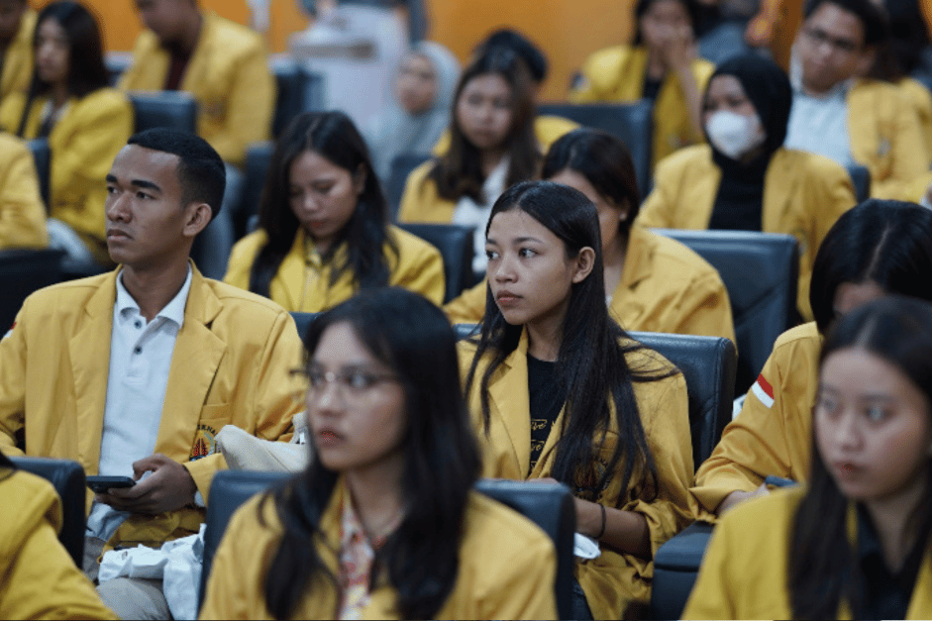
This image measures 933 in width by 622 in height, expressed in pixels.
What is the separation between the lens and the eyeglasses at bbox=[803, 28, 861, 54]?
4.79 metres

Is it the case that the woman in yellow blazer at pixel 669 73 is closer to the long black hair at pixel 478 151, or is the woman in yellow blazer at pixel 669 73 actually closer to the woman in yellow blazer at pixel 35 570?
the long black hair at pixel 478 151

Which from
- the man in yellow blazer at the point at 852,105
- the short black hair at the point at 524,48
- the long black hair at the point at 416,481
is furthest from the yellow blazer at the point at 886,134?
the long black hair at the point at 416,481

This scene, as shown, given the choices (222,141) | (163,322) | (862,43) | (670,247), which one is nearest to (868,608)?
(163,322)

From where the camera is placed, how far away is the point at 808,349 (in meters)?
2.34

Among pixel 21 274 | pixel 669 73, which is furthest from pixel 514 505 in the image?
pixel 669 73

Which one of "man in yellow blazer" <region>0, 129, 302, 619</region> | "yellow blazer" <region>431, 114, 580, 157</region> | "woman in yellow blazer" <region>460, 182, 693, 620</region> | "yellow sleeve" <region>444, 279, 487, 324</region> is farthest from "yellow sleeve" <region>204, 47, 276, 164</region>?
"woman in yellow blazer" <region>460, 182, 693, 620</region>

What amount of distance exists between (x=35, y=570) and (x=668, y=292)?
6.26 feet

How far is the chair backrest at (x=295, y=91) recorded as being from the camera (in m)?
5.91

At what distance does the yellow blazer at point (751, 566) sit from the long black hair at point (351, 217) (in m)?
1.92

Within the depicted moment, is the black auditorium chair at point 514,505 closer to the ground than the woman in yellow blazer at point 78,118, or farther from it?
closer to the ground

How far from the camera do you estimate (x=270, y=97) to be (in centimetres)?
572

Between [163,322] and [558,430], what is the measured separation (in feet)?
2.81

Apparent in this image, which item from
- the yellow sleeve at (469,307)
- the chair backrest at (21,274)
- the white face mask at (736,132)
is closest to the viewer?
the yellow sleeve at (469,307)

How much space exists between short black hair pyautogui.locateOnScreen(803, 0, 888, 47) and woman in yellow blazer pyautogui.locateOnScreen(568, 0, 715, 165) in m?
0.67
